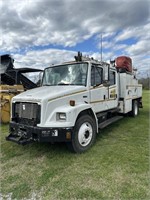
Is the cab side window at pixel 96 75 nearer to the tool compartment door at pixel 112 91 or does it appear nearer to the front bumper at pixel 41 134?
the tool compartment door at pixel 112 91

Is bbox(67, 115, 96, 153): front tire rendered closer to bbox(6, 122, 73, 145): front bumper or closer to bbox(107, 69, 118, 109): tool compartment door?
bbox(6, 122, 73, 145): front bumper

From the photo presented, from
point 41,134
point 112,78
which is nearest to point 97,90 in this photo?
point 112,78

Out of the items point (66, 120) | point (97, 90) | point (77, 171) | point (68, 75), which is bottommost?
point (77, 171)

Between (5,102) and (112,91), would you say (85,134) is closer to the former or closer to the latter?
(112,91)

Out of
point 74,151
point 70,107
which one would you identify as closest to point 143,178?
point 74,151

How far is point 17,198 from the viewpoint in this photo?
3.08 m

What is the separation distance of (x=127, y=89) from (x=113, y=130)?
2.08 meters

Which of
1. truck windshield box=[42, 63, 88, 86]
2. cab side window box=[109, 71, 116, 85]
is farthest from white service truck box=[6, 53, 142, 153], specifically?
cab side window box=[109, 71, 116, 85]

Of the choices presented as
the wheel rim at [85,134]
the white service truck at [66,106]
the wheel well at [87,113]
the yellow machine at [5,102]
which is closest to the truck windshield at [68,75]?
the white service truck at [66,106]

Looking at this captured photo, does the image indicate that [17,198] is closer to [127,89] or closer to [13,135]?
[13,135]

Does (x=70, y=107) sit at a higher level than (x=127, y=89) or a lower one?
lower

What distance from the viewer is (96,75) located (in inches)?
225

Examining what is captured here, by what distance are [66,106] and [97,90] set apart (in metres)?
1.46

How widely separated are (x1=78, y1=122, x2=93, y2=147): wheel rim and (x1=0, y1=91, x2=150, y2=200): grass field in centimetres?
25
